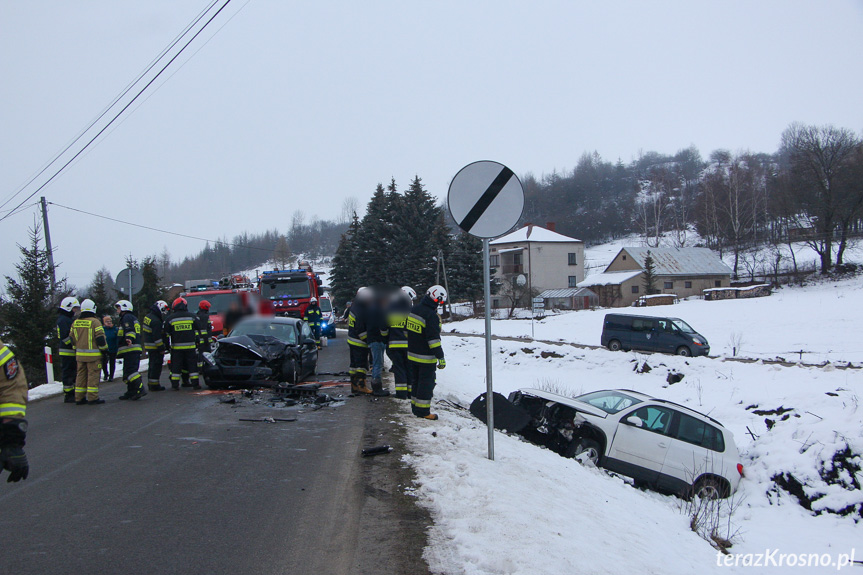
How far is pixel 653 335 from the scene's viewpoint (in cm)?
2664

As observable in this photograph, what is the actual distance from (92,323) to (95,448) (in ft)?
13.2

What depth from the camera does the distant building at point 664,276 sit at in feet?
209

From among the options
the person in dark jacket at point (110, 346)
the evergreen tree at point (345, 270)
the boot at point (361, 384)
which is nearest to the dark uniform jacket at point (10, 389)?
the boot at point (361, 384)

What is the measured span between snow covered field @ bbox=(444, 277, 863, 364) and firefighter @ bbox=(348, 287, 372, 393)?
21.2 metres

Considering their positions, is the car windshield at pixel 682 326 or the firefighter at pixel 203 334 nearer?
the firefighter at pixel 203 334

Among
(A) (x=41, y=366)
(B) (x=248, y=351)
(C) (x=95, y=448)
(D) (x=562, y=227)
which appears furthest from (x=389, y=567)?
(D) (x=562, y=227)

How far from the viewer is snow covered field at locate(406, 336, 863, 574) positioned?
159 inches

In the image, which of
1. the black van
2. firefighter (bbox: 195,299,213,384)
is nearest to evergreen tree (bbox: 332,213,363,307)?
the black van

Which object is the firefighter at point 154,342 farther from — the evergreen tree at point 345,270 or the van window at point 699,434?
the evergreen tree at point 345,270

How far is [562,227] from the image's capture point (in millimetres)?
109625

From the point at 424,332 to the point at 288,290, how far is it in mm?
14392

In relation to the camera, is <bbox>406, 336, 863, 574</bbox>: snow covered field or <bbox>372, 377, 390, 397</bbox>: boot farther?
<bbox>372, 377, 390, 397</bbox>: boot

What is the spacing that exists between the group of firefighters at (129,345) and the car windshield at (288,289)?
318 inches

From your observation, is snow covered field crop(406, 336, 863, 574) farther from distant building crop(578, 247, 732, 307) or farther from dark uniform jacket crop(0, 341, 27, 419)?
distant building crop(578, 247, 732, 307)
